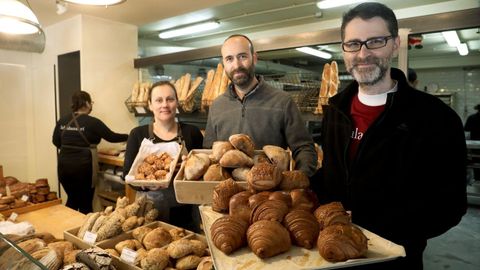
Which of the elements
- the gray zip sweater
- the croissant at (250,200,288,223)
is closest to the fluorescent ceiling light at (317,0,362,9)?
the gray zip sweater

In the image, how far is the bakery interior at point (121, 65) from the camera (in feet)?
10.9

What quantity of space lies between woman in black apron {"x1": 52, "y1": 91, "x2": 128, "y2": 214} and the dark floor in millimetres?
3258

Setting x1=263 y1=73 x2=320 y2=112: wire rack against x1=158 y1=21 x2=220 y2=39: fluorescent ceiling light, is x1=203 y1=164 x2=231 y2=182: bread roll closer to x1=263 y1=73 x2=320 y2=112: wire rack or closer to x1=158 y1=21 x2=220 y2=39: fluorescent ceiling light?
x1=263 y1=73 x2=320 y2=112: wire rack

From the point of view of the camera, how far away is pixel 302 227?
80 cm

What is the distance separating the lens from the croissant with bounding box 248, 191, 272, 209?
0.89 m

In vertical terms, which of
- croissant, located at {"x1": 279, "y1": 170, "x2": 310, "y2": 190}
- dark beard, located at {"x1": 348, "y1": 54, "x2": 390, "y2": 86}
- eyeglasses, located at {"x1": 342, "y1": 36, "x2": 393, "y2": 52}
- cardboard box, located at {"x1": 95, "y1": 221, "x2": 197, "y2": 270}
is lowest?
cardboard box, located at {"x1": 95, "y1": 221, "x2": 197, "y2": 270}

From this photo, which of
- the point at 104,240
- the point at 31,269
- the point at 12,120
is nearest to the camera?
the point at 31,269

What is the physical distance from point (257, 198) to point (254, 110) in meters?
0.94

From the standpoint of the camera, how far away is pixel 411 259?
42.3 inches

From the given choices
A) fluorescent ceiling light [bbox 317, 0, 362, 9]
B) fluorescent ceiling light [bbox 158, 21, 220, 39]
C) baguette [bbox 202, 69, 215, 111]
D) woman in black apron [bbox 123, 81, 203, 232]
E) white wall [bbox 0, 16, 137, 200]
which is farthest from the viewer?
fluorescent ceiling light [bbox 158, 21, 220, 39]

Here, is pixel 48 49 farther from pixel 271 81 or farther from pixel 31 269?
pixel 31 269

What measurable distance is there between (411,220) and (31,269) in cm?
104

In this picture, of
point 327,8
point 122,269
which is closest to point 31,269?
point 122,269

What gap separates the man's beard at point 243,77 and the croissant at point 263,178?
34.5 inches
